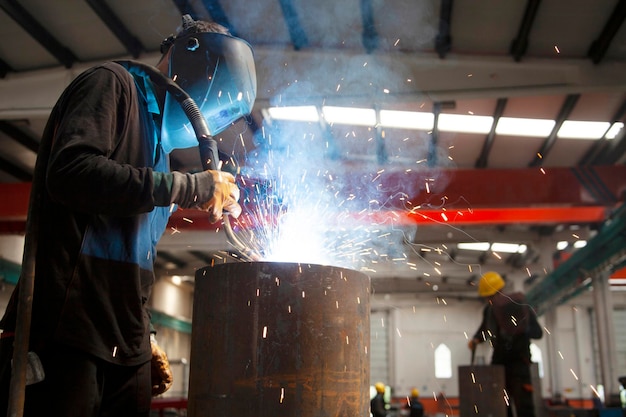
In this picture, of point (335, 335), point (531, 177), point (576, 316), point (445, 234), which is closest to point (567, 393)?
point (576, 316)

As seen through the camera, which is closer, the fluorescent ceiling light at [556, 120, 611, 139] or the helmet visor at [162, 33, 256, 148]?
the helmet visor at [162, 33, 256, 148]

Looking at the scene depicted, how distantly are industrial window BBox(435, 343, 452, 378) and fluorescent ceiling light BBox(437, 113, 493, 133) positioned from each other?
1262 centimetres

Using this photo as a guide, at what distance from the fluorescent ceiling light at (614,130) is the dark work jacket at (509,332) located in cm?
274

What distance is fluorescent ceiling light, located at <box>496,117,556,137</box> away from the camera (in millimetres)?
7066

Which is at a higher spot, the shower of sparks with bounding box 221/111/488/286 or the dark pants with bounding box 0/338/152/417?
the shower of sparks with bounding box 221/111/488/286

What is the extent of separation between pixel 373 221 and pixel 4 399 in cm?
452

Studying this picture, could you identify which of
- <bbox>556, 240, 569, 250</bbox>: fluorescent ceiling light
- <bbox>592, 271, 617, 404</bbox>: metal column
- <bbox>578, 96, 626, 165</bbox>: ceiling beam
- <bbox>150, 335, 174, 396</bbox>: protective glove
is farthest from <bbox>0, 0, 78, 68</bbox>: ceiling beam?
<bbox>556, 240, 569, 250</bbox>: fluorescent ceiling light

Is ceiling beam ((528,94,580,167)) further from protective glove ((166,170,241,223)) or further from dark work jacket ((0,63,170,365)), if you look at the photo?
dark work jacket ((0,63,170,365))

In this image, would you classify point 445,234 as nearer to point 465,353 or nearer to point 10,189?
point 10,189

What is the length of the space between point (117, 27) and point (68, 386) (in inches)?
171

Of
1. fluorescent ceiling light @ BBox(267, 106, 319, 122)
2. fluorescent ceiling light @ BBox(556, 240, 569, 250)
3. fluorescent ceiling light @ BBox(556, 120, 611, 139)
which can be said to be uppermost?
fluorescent ceiling light @ BBox(556, 120, 611, 139)

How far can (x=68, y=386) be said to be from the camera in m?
1.39

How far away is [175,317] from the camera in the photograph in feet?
51.1

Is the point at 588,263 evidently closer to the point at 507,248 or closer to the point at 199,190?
the point at 507,248
